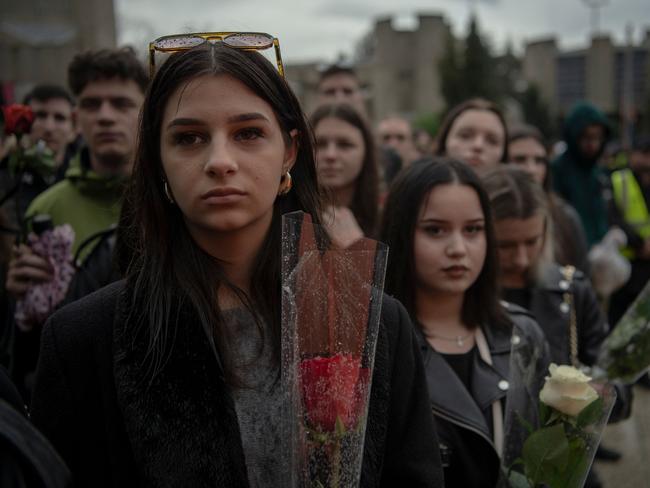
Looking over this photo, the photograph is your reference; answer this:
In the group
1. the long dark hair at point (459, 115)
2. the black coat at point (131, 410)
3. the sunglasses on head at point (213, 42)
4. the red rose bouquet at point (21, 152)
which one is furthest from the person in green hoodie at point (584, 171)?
the black coat at point (131, 410)

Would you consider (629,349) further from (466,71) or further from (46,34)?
(466,71)

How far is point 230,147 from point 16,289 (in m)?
1.42

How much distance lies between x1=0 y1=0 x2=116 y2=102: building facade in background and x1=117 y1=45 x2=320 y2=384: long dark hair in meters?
18.7

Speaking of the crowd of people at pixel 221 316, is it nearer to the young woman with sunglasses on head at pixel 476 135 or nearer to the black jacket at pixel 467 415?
the black jacket at pixel 467 415

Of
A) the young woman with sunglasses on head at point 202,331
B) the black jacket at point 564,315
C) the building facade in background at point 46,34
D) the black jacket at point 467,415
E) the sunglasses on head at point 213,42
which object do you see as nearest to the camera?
the young woman with sunglasses on head at point 202,331

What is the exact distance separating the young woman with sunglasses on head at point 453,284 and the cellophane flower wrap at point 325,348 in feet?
2.81

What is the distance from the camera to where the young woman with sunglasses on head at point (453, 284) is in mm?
2307

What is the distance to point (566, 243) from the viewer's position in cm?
410

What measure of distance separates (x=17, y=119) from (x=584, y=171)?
452 cm

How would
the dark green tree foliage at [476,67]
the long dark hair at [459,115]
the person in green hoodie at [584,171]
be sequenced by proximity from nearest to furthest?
the long dark hair at [459,115] → the person in green hoodie at [584,171] → the dark green tree foliage at [476,67]

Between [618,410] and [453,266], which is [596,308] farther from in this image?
[453,266]

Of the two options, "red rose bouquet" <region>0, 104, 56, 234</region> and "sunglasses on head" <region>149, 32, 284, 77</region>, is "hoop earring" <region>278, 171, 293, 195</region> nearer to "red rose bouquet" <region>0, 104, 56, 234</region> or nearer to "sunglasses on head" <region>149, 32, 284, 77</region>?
"sunglasses on head" <region>149, 32, 284, 77</region>

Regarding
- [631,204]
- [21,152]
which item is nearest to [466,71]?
[631,204]

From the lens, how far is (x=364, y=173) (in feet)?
13.5
